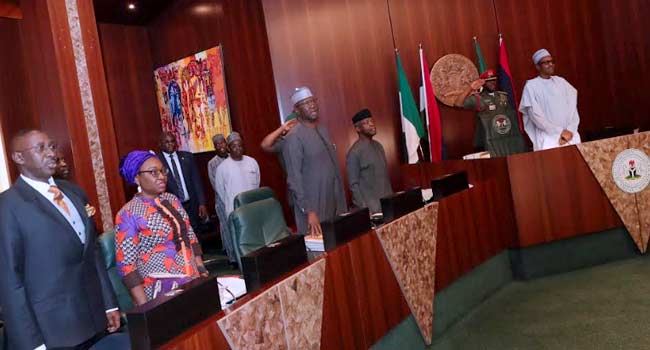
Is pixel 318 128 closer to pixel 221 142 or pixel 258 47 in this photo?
pixel 221 142

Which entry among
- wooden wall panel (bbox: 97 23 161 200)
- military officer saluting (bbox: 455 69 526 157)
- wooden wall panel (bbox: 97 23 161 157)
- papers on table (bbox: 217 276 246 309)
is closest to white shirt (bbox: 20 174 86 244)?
papers on table (bbox: 217 276 246 309)

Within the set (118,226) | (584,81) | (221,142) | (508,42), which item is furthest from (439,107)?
(118,226)

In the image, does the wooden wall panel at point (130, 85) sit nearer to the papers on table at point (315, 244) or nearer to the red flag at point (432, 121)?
the red flag at point (432, 121)

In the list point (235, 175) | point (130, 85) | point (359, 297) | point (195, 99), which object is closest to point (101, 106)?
point (235, 175)

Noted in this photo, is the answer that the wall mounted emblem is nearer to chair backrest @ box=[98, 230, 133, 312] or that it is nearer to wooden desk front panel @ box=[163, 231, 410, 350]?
wooden desk front panel @ box=[163, 231, 410, 350]

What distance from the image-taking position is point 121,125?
773 centimetres

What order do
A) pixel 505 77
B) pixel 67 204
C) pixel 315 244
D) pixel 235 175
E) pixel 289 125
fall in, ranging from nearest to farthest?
pixel 67 204 → pixel 315 244 → pixel 289 125 → pixel 235 175 → pixel 505 77

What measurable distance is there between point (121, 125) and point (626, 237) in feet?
19.9

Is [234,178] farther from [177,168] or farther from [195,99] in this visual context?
[195,99]

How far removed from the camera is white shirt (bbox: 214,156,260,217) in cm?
529

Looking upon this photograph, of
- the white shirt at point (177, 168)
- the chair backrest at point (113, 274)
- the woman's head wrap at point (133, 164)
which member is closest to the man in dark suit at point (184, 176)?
the white shirt at point (177, 168)

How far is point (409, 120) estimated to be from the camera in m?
5.95

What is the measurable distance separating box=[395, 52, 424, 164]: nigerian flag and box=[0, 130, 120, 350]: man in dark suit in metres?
4.07

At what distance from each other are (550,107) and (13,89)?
5.27m
